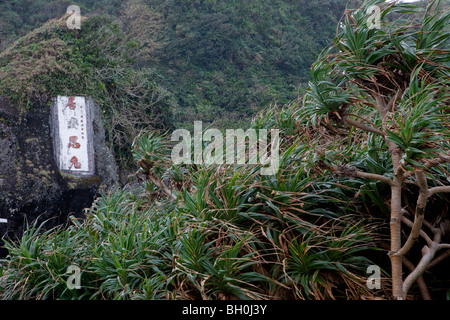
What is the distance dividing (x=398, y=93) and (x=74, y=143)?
5948 mm

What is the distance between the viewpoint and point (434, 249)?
2240mm

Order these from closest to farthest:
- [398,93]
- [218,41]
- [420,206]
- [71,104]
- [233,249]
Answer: [420,206]
[233,249]
[398,93]
[71,104]
[218,41]

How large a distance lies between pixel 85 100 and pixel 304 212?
6091 millimetres

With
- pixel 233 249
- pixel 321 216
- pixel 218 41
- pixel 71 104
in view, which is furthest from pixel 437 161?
pixel 218 41

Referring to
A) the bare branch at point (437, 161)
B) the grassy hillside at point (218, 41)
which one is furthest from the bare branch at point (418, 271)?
the grassy hillside at point (218, 41)

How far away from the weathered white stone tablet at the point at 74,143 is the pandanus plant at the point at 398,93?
17.9ft

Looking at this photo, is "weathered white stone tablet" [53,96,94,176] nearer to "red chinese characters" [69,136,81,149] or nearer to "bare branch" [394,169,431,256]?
"red chinese characters" [69,136,81,149]

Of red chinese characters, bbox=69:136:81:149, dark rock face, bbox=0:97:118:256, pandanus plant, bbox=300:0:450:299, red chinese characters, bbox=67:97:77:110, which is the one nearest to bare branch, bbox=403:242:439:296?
pandanus plant, bbox=300:0:450:299

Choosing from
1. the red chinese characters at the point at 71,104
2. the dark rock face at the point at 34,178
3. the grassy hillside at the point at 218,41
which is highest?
the grassy hillside at the point at 218,41

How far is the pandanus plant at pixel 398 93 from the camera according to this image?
2107 mm

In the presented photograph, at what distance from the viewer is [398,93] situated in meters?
2.53

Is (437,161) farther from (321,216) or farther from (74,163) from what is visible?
(74,163)

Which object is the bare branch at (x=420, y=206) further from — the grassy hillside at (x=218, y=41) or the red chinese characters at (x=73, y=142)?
the grassy hillside at (x=218, y=41)

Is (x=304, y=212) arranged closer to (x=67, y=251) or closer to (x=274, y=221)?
(x=274, y=221)
